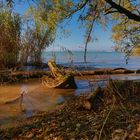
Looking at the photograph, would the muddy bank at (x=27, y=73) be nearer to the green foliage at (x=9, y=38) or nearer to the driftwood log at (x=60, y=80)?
the driftwood log at (x=60, y=80)

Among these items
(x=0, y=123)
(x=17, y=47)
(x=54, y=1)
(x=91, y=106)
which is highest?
(x=54, y=1)

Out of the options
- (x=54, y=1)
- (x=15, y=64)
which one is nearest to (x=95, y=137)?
(x=54, y=1)

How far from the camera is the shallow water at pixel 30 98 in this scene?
10.6 m

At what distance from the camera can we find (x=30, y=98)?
14.4 meters

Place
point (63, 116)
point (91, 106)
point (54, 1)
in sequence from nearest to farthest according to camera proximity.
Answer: point (63, 116), point (91, 106), point (54, 1)

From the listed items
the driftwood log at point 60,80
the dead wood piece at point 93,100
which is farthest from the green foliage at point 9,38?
the dead wood piece at point 93,100

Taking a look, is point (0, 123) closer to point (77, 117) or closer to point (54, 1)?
point (77, 117)

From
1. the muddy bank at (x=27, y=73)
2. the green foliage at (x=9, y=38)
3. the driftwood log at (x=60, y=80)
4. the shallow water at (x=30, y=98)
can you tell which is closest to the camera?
the shallow water at (x=30, y=98)

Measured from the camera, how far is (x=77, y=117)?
26.1ft

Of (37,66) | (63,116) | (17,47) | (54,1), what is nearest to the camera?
(63,116)

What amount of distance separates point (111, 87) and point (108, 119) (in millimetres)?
2847

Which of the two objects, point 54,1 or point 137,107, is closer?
point 137,107

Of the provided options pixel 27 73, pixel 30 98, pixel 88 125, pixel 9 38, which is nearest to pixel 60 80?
pixel 30 98

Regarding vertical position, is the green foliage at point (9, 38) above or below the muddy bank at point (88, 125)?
above
